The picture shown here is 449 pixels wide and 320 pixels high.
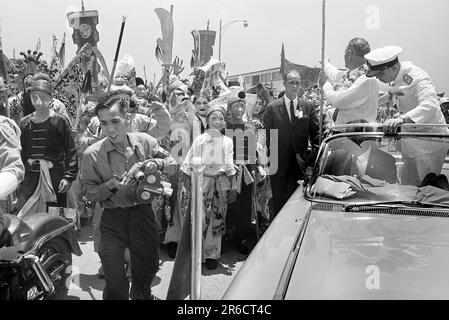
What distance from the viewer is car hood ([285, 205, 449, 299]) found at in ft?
5.80

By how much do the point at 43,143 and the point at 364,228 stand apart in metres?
3.30

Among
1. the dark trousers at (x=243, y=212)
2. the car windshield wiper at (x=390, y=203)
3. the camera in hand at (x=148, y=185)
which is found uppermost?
the camera in hand at (x=148, y=185)

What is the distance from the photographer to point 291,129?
4906 millimetres

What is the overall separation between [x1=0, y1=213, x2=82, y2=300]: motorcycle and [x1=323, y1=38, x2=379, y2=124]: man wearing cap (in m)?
2.69

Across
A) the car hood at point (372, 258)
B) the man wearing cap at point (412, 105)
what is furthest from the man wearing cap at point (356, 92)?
the car hood at point (372, 258)

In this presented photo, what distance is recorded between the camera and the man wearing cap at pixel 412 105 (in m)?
3.15

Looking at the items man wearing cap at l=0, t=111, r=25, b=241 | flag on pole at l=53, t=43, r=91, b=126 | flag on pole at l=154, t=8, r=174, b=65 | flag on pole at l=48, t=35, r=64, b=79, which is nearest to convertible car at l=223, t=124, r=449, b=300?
man wearing cap at l=0, t=111, r=25, b=241

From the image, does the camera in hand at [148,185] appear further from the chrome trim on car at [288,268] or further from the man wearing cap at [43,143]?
the man wearing cap at [43,143]

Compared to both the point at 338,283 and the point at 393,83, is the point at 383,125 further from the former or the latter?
the point at 338,283

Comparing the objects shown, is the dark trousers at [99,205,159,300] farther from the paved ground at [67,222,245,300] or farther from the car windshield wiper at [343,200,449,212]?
the car windshield wiper at [343,200,449,212]
